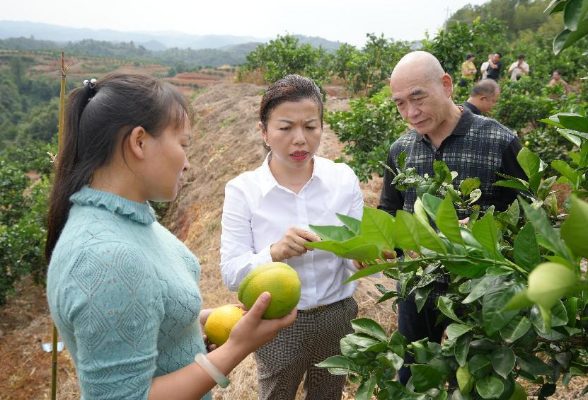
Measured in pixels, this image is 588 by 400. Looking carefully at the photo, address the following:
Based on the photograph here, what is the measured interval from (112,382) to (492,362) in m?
0.82

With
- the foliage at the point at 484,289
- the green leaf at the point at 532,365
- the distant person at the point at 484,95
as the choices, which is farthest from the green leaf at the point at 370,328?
the distant person at the point at 484,95

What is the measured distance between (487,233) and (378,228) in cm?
16

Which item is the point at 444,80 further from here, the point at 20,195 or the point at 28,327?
the point at 20,195

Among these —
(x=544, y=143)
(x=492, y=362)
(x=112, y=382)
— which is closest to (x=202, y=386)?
(x=112, y=382)

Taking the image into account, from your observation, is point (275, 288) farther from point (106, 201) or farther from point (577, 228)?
point (577, 228)

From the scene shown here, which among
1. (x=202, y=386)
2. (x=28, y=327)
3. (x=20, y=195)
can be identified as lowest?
(x=28, y=327)

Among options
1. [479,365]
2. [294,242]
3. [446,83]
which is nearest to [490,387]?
[479,365]

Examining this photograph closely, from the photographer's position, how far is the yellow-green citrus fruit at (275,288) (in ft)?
4.21

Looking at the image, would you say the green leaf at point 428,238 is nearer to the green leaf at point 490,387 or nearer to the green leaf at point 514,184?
the green leaf at point 490,387

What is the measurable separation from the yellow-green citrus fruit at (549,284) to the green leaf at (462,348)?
388 millimetres

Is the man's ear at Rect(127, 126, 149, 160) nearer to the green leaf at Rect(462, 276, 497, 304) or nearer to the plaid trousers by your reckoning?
the green leaf at Rect(462, 276, 497, 304)

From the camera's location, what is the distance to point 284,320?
4.32 ft

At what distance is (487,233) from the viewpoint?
2.07ft

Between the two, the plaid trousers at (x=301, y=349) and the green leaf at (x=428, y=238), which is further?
the plaid trousers at (x=301, y=349)
